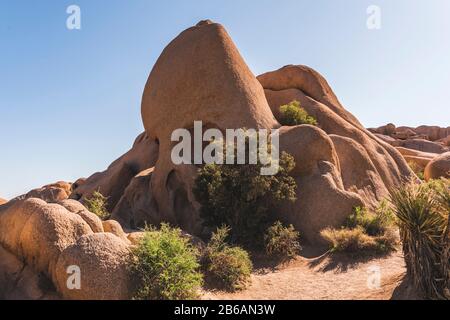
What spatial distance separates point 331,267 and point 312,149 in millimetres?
5936

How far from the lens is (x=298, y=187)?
54.0 ft

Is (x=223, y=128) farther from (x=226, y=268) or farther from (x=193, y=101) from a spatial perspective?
(x=226, y=268)

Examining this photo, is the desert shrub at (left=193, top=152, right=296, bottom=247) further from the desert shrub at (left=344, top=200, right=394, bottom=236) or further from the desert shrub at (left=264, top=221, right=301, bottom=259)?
the desert shrub at (left=344, top=200, right=394, bottom=236)

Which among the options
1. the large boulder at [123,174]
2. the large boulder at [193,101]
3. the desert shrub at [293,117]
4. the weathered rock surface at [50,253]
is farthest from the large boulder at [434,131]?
the weathered rock surface at [50,253]

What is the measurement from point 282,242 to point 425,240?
6048 millimetres

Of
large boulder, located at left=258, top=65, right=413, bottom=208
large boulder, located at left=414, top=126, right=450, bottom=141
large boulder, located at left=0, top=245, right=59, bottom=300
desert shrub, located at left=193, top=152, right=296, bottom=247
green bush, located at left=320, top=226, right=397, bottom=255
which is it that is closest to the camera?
large boulder, located at left=0, top=245, right=59, bottom=300

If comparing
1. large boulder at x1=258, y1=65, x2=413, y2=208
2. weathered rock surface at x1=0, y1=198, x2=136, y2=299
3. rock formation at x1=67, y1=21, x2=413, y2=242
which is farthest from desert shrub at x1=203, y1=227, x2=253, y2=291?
large boulder at x1=258, y1=65, x2=413, y2=208

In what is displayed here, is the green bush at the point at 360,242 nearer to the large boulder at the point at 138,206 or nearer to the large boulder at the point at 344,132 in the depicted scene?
the large boulder at the point at 344,132

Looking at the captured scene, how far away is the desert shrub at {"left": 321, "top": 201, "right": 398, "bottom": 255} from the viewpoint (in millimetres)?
12922

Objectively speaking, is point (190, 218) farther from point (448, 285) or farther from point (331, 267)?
point (448, 285)

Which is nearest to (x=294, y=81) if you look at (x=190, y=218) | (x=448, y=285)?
(x=190, y=218)

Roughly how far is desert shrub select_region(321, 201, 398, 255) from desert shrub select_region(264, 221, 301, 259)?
1.14 m

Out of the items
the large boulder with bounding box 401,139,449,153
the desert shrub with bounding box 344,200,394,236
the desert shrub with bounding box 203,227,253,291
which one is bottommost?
the desert shrub with bounding box 203,227,253,291

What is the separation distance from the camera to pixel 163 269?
8633mm
